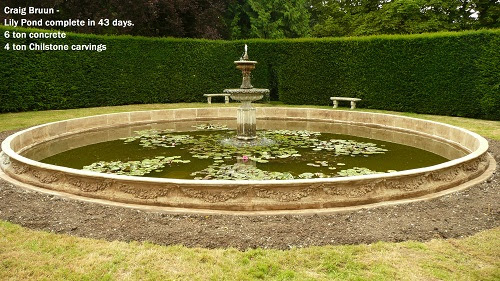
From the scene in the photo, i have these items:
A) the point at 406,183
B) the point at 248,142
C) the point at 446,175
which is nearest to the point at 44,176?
the point at 248,142

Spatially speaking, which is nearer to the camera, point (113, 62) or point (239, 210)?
point (239, 210)

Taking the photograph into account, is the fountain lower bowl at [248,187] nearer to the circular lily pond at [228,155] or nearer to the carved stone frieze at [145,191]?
the carved stone frieze at [145,191]

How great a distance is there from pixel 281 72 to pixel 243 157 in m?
11.9

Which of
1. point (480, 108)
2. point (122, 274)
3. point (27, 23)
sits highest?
point (27, 23)

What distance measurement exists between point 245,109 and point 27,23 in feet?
53.0

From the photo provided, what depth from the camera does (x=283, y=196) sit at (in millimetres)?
5332

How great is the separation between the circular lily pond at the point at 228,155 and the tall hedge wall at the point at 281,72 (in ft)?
17.9

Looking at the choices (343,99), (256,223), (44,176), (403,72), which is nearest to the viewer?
(256,223)

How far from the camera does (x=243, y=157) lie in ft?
27.0

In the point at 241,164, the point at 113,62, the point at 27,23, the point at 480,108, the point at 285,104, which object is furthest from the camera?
the point at 27,23

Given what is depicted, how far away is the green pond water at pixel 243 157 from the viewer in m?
7.17

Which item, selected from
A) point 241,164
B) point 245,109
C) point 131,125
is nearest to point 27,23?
point 131,125

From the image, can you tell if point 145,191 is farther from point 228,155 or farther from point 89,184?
point 228,155

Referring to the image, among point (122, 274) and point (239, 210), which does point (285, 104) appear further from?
point (122, 274)
